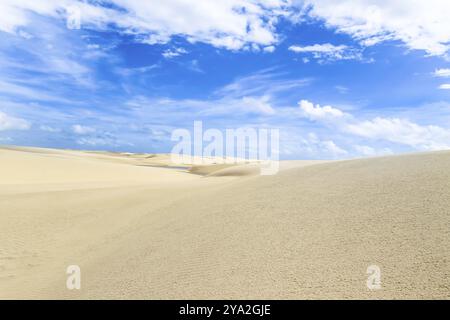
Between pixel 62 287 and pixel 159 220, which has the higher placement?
pixel 159 220

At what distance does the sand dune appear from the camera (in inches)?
141

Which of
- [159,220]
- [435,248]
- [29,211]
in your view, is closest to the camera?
[435,248]

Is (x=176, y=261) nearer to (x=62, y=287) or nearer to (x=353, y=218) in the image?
(x=62, y=287)

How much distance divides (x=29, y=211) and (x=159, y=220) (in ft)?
11.7

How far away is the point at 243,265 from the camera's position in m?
4.18

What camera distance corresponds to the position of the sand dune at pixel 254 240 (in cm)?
358

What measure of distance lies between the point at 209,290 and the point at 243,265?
2.01 feet

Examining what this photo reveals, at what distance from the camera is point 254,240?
4953 mm
